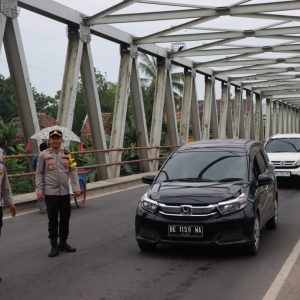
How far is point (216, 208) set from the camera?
6566 millimetres

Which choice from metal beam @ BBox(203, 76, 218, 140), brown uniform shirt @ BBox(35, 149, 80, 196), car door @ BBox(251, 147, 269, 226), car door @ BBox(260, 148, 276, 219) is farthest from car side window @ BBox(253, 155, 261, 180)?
metal beam @ BBox(203, 76, 218, 140)

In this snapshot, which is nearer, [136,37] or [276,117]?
[136,37]

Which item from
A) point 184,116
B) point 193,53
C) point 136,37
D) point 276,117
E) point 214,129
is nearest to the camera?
point 136,37

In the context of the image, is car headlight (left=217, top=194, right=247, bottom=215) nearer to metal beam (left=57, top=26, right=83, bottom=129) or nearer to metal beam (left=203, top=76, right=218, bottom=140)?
metal beam (left=57, top=26, right=83, bottom=129)

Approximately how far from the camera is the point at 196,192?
677cm

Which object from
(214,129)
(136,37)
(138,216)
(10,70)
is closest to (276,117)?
(214,129)

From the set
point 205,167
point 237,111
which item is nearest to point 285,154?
point 205,167

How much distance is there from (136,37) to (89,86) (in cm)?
344

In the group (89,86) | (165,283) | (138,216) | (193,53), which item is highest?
(193,53)

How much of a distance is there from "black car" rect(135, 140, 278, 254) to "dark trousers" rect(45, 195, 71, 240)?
0.99m

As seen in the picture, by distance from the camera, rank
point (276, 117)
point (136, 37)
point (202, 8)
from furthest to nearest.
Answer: point (276, 117) < point (136, 37) < point (202, 8)

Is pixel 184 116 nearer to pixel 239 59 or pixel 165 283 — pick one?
pixel 239 59

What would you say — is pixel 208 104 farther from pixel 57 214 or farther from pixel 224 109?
pixel 57 214

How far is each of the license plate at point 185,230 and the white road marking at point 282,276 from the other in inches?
40.5
